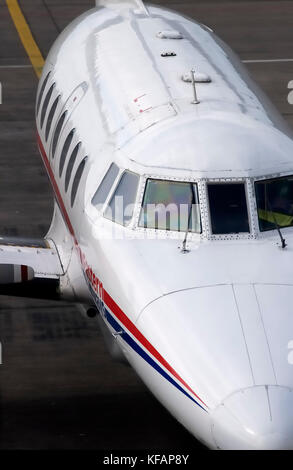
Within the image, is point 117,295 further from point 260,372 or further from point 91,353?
point 91,353

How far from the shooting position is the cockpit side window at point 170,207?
14.3 metres

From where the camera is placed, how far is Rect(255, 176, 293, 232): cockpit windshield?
14.3 meters

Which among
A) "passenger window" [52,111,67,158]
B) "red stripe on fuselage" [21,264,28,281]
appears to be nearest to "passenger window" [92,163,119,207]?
"red stripe on fuselage" [21,264,28,281]

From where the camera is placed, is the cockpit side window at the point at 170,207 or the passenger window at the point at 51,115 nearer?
the cockpit side window at the point at 170,207

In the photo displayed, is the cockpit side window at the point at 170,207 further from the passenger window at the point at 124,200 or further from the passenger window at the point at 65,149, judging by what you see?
the passenger window at the point at 65,149

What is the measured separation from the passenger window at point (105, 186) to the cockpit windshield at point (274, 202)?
6.11ft

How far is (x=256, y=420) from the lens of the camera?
11.6 meters

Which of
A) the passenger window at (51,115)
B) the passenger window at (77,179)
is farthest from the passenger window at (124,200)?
the passenger window at (51,115)

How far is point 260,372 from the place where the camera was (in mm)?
12102

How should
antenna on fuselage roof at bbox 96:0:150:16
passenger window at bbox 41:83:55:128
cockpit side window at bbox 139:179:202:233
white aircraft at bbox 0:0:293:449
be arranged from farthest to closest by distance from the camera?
antenna on fuselage roof at bbox 96:0:150:16 < passenger window at bbox 41:83:55:128 < cockpit side window at bbox 139:179:202:233 < white aircraft at bbox 0:0:293:449

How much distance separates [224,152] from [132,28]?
6222 mm

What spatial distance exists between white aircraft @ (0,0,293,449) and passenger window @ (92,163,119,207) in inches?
0.9

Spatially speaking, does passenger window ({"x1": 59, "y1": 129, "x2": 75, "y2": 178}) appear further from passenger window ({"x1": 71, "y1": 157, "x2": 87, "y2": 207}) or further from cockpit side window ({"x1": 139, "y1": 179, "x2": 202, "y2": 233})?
cockpit side window ({"x1": 139, "y1": 179, "x2": 202, "y2": 233})

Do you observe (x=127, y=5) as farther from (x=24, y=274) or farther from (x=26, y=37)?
(x=26, y=37)
